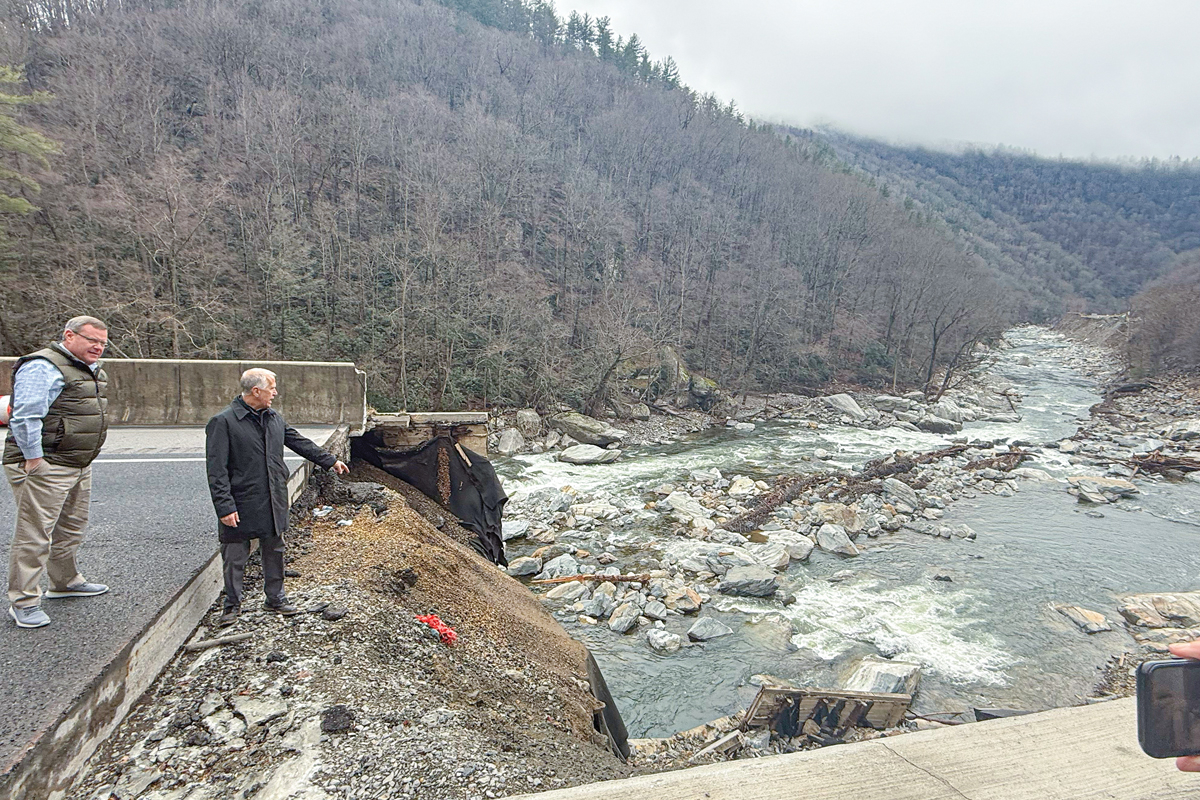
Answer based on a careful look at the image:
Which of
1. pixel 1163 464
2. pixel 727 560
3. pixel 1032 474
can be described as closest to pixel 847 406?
pixel 1032 474

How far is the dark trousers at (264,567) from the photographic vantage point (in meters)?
4.18

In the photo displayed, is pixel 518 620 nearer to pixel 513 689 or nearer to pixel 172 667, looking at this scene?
pixel 513 689

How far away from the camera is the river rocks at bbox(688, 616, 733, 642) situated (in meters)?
8.77

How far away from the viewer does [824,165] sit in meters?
71.4

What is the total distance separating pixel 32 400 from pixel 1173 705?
503 centimetres

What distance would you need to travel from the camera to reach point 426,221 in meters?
30.9

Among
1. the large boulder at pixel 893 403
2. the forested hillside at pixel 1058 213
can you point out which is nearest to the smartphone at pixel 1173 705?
the large boulder at pixel 893 403

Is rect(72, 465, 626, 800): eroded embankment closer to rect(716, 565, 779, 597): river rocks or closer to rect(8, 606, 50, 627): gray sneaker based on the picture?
rect(8, 606, 50, 627): gray sneaker

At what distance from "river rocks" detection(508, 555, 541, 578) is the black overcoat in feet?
22.5

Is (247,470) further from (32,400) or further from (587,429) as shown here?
(587,429)

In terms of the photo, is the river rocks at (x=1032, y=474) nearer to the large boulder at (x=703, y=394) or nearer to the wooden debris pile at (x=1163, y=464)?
the wooden debris pile at (x=1163, y=464)

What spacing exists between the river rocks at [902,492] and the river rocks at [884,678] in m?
8.09

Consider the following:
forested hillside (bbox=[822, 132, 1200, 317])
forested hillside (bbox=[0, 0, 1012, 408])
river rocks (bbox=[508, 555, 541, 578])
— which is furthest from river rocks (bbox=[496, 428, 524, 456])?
forested hillside (bbox=[822, 132, 1200, 317])

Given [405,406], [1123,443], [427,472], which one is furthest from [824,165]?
[427,472]
